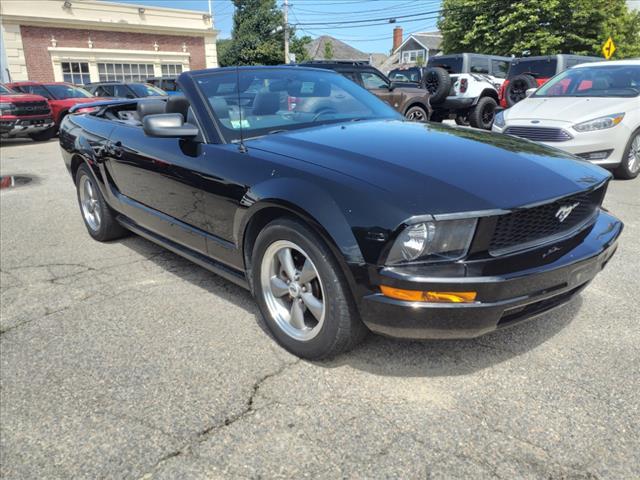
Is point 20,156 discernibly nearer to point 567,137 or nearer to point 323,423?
point 567,137

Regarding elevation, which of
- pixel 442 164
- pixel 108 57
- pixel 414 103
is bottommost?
pixel 414 103

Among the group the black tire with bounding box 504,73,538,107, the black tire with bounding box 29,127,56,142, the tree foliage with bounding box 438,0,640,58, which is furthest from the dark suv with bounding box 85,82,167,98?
the tree foliage with bounding box 438,0,640,58

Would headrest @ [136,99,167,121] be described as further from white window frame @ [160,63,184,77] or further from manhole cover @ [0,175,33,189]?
white window frame @ [160,63,184,77]

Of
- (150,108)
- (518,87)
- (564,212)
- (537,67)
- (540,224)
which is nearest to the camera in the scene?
(540,224)

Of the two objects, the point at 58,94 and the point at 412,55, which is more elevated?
the point at 412,55

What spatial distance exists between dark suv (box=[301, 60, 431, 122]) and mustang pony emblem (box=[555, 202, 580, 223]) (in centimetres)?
850

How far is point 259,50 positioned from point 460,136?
42620 millimetres

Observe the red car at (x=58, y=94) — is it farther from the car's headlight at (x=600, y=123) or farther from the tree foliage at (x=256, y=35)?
the tree foliage at (x=256, y=35)

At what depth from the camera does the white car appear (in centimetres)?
658

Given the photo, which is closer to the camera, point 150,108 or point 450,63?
point 150,108

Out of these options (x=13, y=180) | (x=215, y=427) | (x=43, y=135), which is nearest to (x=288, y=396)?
(x=215, y=427)

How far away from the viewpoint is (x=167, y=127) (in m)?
3.13

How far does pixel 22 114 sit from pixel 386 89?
9.17 m

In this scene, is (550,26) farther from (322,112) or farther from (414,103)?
(322,112)
